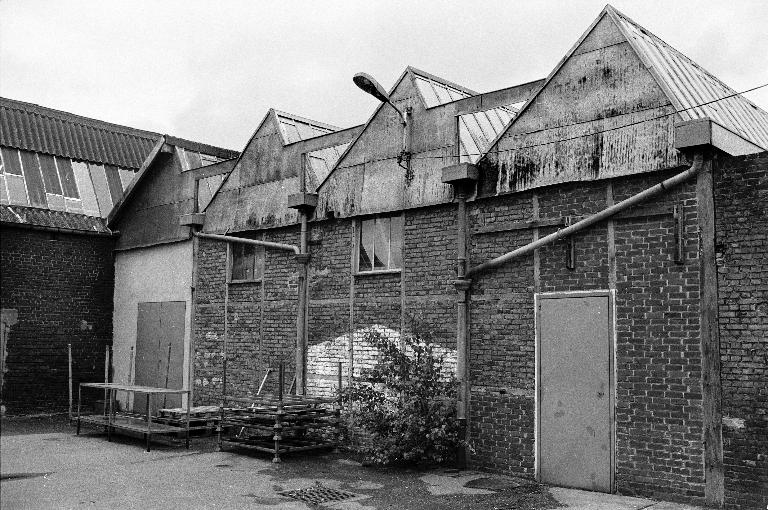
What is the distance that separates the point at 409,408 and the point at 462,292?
1.80 m

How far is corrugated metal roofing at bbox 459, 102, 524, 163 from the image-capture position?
10.7 m

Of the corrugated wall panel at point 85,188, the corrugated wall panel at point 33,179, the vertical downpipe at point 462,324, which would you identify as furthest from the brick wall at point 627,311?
the corrugated wall panel at point 33,179

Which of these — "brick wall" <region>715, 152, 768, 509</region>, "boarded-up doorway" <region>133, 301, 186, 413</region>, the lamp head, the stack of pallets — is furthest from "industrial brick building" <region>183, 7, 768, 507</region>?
"boarded-up doorway" <region>133, 301, 186, 413</region>

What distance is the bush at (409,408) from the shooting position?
10.0m

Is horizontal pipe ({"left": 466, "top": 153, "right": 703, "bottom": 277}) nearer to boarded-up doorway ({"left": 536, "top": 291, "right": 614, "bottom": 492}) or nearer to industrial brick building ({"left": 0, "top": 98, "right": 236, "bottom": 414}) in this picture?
boarded-up doorway ({"left": 536, "top": 291, "right": 614, "bottom": 492})

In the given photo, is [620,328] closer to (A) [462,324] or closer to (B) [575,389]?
(B) [575,389]

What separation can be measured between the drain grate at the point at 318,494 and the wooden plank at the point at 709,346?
4.12 metres

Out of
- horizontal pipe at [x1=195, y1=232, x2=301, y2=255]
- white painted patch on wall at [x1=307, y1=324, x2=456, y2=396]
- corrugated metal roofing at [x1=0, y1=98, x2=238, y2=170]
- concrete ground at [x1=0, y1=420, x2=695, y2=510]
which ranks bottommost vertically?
concrete ground at [x1=0, y1=420, x2=695, y2=510]

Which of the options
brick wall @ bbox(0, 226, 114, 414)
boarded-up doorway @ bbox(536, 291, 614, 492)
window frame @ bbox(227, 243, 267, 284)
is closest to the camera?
boarded-up doorway @ bbox(536, 291, 614, 492)

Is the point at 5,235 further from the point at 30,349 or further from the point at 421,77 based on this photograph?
the point at 421,77

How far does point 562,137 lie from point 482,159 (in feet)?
4.22

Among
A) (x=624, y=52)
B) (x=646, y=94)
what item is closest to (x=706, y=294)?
(x=646, y=94)

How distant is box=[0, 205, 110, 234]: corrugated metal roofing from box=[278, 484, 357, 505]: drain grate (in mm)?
10450

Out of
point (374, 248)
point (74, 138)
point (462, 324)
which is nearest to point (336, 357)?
point (374, 248)
